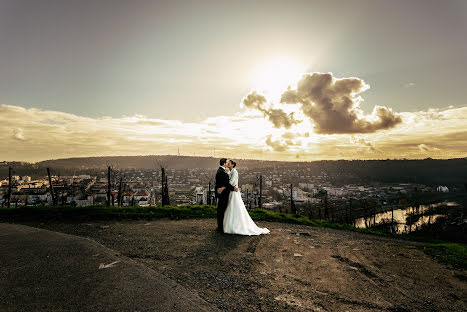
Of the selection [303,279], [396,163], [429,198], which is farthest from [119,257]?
[396,163]

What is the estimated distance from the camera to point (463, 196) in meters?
125

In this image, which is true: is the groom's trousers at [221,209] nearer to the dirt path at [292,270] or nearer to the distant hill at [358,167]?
the dirt path at [292,270]

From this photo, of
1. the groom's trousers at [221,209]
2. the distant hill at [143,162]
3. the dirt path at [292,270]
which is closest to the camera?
the dirt path at [292,270]

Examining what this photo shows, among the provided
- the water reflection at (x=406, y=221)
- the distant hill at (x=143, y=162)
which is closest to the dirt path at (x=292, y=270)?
the water reflection at (x=406, y=221)

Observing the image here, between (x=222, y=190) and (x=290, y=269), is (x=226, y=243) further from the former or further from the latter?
(x=290, y=269)

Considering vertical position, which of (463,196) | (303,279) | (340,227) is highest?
(303,279)

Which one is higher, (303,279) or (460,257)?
(303,279)

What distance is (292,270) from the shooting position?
733 centimetres

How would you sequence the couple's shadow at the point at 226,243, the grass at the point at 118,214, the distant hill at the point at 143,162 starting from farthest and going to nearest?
the distant hill at the point at 143,162 → the grass at the point at 118,214 → the couple's shadow at the point at 226,243

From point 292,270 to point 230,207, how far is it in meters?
5.51

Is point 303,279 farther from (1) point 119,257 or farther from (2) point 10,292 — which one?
(2) point 10,292

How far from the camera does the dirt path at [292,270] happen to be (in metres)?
5.58

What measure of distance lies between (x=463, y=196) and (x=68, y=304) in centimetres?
16450

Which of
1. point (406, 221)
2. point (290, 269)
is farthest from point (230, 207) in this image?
point (406, 221)
